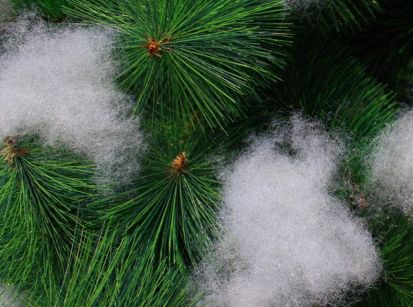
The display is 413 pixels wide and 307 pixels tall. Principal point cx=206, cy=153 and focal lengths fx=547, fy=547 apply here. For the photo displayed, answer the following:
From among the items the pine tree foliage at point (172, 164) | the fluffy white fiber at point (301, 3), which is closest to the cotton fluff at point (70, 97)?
the pine tree foliage at point (172, 164)

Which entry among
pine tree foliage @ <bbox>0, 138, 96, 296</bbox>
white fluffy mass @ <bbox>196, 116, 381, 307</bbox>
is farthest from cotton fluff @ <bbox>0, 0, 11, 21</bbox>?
white fluffy mass @ <bbox>196, 116, 381, 307</bbox>

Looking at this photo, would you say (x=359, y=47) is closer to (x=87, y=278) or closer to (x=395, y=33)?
(x=395, y=33)

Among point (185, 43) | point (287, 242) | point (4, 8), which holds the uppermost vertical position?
point (4, 8)

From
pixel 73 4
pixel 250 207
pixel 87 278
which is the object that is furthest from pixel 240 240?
pixel 73 4

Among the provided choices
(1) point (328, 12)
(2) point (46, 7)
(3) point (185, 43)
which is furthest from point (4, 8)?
(1) point (328, 12)

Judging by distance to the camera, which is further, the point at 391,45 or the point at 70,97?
the point at 391,45

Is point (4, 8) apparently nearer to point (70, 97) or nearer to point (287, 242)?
point (70, 97)
